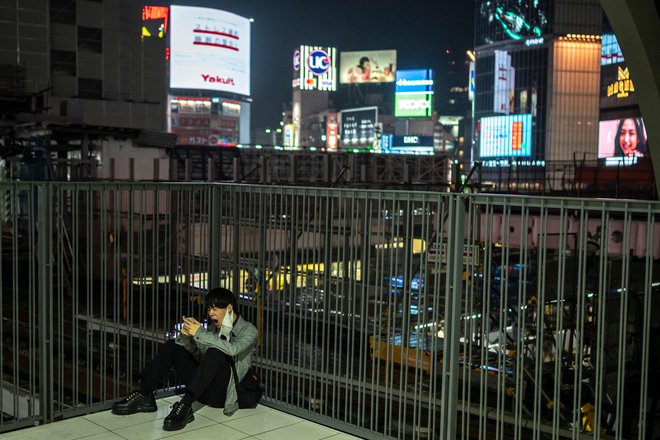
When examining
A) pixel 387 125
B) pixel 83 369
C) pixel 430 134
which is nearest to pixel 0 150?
pixel 83 369

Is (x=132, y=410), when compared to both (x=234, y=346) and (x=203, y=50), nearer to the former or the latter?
(x=234, y=346)

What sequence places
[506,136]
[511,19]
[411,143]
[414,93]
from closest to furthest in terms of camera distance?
1. [506,136]
2. [511,19]
3. [414,93]
4. [411,143]

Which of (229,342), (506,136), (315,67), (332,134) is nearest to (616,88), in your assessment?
(506,136)

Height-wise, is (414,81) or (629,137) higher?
(414,81)

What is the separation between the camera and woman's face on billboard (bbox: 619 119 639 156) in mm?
57250

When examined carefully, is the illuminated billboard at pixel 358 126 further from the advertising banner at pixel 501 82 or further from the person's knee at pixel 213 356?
the person's knee at pixel 213 356

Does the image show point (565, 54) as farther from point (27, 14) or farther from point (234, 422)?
point (234, 422)

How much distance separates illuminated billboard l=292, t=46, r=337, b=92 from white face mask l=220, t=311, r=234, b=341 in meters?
124

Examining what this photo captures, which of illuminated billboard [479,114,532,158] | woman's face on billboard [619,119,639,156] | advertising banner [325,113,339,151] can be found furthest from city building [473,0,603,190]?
advertising banner [325,113,339,151]

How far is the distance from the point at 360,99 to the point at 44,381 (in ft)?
483

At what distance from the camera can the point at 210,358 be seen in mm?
6410

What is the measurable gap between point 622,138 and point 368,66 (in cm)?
7025

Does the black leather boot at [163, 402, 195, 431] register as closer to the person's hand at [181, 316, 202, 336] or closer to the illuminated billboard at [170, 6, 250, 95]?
the person's hand at [181, 316, 202, 336]

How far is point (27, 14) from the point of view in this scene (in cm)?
4088
